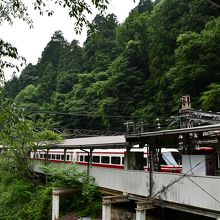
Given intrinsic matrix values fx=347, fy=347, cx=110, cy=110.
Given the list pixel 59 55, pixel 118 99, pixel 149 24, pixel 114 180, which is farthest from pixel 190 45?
pixel 59 55

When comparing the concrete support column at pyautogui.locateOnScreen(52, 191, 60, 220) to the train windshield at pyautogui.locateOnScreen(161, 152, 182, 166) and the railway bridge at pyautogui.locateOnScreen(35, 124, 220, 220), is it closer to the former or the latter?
the railway bridge at pyautogui.locateOnScreen(35, 124, 220, 220)

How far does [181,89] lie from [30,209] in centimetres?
2162

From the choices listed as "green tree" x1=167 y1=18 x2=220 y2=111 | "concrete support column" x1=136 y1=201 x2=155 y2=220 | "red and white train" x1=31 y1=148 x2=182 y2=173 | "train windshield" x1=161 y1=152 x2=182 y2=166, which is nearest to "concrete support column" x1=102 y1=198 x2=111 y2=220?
"concrete support column" x1=136 y1=201 x2=155 y2=220

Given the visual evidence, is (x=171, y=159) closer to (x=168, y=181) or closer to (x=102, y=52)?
(x=168, y=181)

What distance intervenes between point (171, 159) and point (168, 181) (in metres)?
6.65

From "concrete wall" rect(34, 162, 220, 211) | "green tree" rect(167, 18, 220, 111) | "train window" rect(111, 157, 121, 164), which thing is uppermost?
"green tree" rect(167, 18, 220, 111)

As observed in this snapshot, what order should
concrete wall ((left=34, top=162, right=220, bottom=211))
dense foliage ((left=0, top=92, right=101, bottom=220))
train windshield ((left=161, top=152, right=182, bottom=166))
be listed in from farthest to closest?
train windshield ((left=161, top=152, right=182, bottom=166)) → dense foliage ((left=0, top=92, right=101, bottom=220)) → concrete wall ((left=34, top=162, right=220, bottom=211))

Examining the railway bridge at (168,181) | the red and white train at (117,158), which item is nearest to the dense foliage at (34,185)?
the railway bridge at (168,181)

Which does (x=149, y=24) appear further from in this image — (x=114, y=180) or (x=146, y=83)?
(x=114, y=180)

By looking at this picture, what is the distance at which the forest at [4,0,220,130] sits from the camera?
34.9 metres

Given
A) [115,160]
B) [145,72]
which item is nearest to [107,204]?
[115,160]

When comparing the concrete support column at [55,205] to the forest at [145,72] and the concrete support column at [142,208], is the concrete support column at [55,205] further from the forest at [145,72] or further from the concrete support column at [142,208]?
the forest at [145,72]

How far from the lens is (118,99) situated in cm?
4806

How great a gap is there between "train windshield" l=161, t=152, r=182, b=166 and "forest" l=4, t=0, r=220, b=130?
5.54 metres
